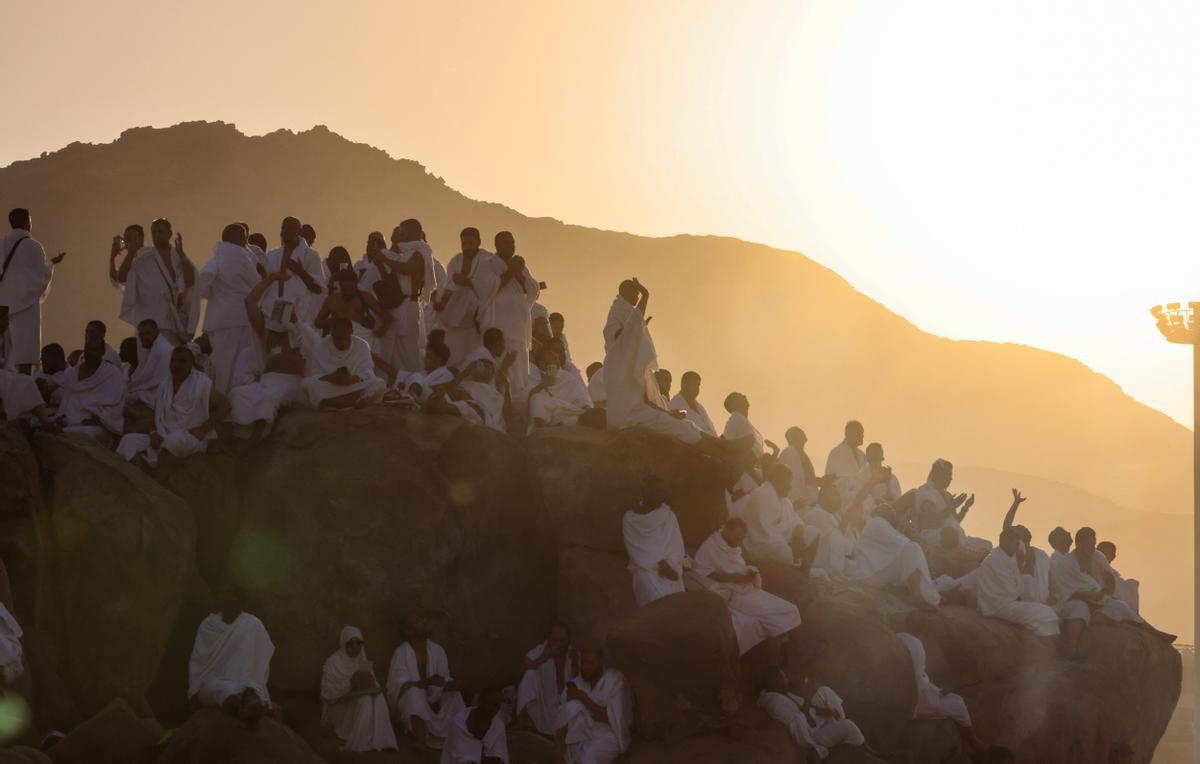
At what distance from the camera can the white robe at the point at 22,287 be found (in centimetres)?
1658

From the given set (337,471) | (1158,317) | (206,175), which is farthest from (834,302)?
(337,471)

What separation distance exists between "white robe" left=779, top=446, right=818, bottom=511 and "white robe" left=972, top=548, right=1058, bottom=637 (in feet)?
8.99

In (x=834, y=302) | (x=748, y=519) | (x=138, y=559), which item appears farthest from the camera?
(x=834, y=302)

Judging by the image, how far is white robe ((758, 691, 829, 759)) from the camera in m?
15.1

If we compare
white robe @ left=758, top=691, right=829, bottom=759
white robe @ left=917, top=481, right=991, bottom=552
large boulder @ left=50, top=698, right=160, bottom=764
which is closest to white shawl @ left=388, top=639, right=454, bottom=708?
large boulder @ left=50, top=698, right=160, bottom=764

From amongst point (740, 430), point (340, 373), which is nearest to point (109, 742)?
point (340, 373)

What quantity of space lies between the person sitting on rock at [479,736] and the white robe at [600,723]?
87 cm

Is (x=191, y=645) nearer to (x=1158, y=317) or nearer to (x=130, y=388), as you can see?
(x=130, y=388)

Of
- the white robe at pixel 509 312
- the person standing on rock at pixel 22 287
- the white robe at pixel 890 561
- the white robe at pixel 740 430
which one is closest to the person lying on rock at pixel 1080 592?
the white robe at pixel 890 561

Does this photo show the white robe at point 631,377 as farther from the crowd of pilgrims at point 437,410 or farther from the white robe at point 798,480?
the white robe at point 798,480

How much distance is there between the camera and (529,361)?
19.6m

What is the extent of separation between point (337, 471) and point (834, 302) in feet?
282

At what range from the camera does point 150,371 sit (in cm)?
1678

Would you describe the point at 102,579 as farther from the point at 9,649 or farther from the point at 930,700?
the point at 930,700
